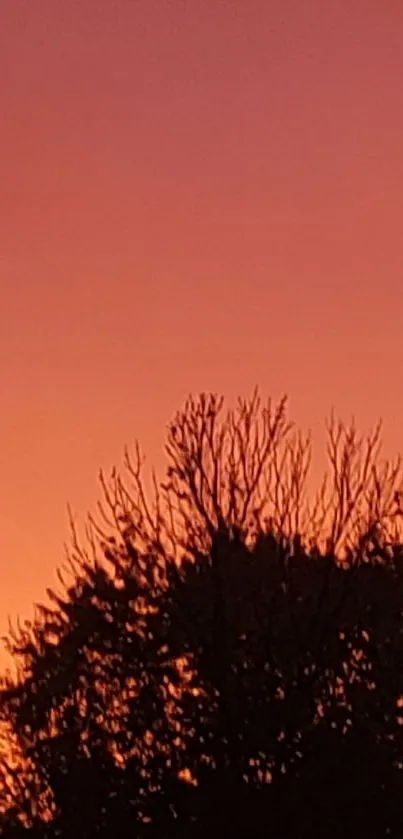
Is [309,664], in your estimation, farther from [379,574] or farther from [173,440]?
[173,440]

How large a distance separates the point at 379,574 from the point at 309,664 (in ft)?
5.78

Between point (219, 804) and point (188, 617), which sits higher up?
point (188, 617)

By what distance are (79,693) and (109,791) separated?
1573 mm

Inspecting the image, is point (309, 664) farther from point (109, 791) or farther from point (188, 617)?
point (109, 791)

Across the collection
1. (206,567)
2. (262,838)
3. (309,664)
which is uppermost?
Result: (206,567)

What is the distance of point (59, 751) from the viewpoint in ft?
86.7

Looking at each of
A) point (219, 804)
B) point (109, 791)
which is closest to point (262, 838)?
point (219, 804)

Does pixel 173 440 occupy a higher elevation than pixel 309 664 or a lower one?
higher

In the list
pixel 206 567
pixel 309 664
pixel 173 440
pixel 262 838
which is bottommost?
pixel 262 838

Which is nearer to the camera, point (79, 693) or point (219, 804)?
point (219, 804)

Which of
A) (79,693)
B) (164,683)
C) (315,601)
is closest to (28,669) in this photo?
(79,693)

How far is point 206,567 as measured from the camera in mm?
25219

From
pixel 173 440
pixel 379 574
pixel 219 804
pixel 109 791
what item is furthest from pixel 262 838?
pixel 173 440

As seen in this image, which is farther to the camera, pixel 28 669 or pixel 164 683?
pixel 28 669
